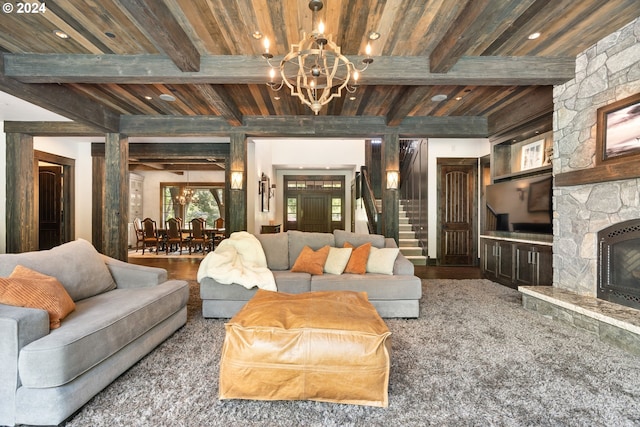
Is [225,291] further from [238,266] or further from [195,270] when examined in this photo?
[195,270]

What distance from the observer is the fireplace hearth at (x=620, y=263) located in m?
2.88

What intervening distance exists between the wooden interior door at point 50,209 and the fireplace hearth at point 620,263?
9.57m

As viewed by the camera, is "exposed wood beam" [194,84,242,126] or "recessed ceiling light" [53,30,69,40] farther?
"exposed wood beam" [194,84,242,126]

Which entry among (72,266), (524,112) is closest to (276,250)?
(72,266)

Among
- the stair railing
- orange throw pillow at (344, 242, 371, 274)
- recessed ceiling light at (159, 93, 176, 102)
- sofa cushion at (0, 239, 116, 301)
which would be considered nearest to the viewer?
sofa cushion at (0, 239, 116, 301)

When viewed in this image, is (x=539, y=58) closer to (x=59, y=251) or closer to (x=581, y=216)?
(x=581, y=216)

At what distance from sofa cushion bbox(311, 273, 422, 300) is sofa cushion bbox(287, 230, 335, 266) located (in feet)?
2.31

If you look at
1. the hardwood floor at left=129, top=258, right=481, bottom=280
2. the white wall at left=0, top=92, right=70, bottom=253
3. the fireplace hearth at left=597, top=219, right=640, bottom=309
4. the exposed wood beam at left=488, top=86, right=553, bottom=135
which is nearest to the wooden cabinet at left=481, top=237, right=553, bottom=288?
the hardwood floor at left=129, top=258, right=481, bottom=280

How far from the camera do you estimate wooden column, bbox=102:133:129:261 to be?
5.50m

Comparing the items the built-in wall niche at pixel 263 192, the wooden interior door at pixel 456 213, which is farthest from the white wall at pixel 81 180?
the wooden interior door at pixel 456 213

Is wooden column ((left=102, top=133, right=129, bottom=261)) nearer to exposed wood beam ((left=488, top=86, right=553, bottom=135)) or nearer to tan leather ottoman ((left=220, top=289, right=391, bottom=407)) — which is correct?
tan leather ottoman ((left=220, top=289, right=391, bottom=407))

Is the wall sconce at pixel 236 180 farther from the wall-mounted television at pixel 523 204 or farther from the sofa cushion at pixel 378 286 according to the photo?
the wall-mounted television at pixel 523 204

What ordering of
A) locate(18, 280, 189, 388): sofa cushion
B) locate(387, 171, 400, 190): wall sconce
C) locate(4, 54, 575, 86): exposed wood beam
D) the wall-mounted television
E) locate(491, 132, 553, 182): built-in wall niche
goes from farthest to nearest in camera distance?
locate(387, 171, 400, 190): wall sconce → locate(491, 132, 553, 182): built-in wall niche → the wall-mounted television → locate(4, 54, 575, 86): exposed wood beam → locate(18, 280, 189, 388): sofa cushion

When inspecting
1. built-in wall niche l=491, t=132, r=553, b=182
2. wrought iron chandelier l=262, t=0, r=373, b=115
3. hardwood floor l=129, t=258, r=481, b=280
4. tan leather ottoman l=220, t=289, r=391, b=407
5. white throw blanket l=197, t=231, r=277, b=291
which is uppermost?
wrought iron chandelier l=262, t=0, r=373, b=115
